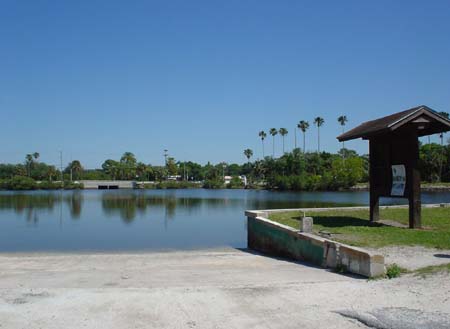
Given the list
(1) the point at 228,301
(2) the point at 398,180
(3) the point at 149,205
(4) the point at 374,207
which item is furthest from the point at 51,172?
(1) the point at 228,301

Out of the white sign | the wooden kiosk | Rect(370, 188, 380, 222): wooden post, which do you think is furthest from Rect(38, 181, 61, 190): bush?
the white sign

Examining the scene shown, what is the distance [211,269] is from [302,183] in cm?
10608

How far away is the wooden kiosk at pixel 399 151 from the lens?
Answer: 1545 cm

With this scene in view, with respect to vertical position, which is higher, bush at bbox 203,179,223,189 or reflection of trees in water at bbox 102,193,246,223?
bush at bbox 203,179,223,189

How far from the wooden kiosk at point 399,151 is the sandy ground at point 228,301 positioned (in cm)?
627

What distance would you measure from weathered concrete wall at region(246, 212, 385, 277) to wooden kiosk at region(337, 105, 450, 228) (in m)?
3.91

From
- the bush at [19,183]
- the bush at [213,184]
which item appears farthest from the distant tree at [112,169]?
the bush at [19,183]

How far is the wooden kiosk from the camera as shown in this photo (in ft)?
50.7

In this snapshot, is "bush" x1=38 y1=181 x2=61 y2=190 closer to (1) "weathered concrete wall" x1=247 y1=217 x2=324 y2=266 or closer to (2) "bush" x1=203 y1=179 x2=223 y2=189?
(2) "bush" x1=203 y1=179 x2=223 y2=189

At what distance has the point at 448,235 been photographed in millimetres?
13781

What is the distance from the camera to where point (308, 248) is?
43.7ft

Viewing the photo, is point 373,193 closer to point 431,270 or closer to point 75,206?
point 431,270

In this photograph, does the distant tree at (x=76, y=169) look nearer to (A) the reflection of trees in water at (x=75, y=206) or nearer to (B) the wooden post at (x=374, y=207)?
(A) the reflection of trees in water at (x=75, y=206)

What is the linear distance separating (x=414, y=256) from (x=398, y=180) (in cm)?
597
